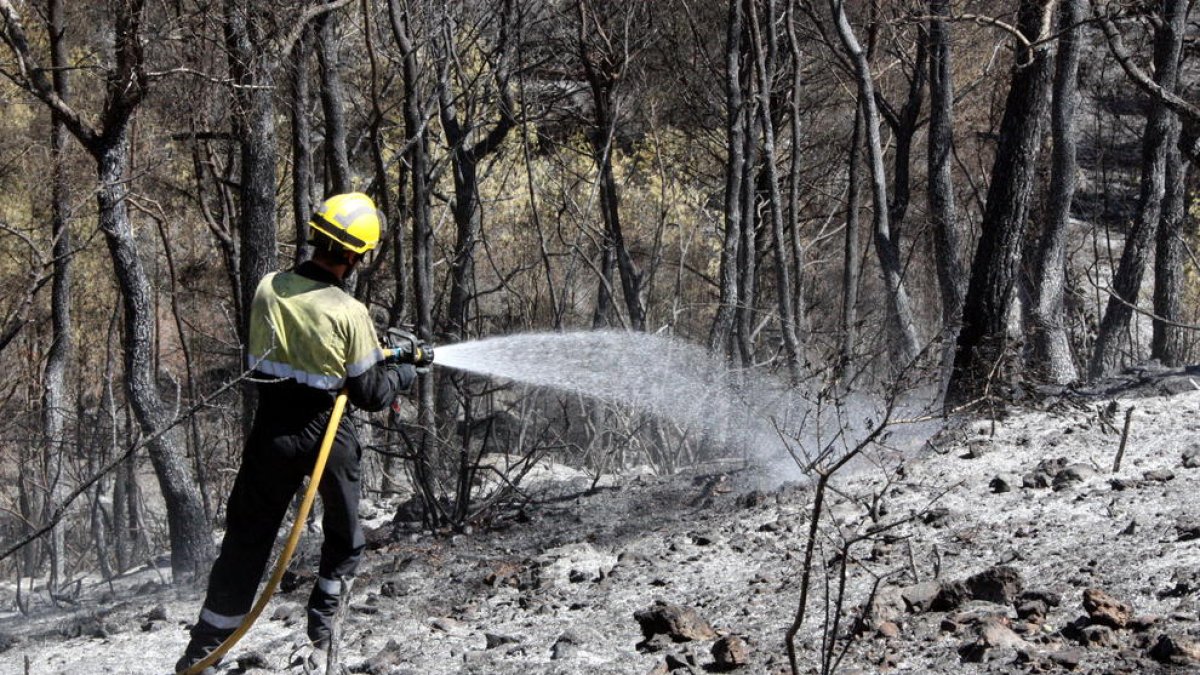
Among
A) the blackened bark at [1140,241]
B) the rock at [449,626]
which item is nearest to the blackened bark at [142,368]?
the rock at [449,626]

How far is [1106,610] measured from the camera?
4355 mm

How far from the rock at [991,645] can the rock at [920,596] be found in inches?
19.0

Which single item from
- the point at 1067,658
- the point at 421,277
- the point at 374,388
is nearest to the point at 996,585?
the point at 1067,658

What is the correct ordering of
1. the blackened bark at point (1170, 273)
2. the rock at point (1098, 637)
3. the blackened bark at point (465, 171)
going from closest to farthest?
1. the rock at point (1098, 637)
2. the blackened bark at point (465, 171)
3. the blackened bark at point (1170, 273)

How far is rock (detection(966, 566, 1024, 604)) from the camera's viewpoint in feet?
15.7

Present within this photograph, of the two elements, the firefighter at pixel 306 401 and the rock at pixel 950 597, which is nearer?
the rock at pixel 950 597

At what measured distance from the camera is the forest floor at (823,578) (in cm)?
455

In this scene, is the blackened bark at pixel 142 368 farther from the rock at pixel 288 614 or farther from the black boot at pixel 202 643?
A: the black boot at pixel 202 643

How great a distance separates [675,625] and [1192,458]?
2.89m

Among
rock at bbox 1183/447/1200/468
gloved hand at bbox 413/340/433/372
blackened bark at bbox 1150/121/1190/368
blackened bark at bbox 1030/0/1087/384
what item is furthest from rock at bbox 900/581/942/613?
blackened bark at bbox 1150/121/1190/368

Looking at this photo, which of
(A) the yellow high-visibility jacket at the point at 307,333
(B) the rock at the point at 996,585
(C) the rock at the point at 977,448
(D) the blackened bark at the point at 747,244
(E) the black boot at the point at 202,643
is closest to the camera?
(B) the rock at the point at 996,585

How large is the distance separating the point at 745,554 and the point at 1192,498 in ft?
6.91

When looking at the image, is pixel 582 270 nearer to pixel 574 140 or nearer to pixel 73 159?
pixel 574 140

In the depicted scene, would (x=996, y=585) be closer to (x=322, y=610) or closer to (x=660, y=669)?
(x=660, y=669)
